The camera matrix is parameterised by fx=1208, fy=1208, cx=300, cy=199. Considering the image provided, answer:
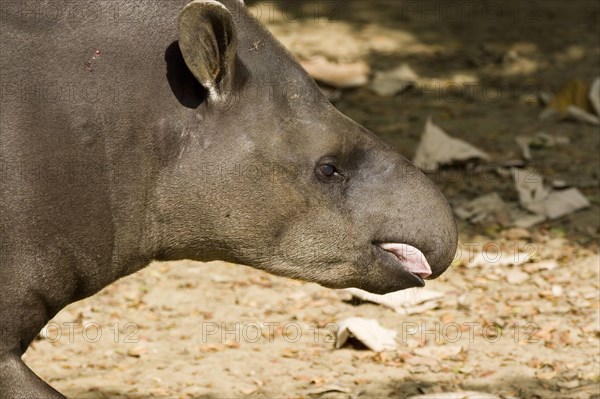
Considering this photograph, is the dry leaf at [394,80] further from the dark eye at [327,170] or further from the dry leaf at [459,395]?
the dark eye at [327,170]

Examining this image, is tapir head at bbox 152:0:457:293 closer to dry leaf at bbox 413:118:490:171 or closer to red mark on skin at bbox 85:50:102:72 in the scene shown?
red mark on skin at bbox 85:50:102:72

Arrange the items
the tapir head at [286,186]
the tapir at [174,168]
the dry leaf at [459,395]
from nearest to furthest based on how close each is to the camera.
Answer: the tapir at [174,168]
the tapir head at [286,186]
the dry leaf at [459,395]

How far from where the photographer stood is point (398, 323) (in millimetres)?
6836

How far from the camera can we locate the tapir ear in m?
4.32

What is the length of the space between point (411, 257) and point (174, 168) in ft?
3.38

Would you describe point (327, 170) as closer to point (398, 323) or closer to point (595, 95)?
point (398, 323)

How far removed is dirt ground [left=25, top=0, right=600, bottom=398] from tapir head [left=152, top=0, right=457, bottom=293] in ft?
4.42

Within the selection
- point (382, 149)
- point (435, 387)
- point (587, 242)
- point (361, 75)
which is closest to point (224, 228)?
point (382, 149)

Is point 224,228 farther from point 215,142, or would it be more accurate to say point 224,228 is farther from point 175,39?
point 175,39

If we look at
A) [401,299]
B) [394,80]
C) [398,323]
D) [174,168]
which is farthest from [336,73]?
[174,168]

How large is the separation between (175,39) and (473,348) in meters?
2.79

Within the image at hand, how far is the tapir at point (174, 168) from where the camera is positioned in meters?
4.31

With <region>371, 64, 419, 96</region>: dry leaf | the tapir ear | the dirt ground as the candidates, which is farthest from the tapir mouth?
<region>371, 64, 419, 96</region>: dry leaf

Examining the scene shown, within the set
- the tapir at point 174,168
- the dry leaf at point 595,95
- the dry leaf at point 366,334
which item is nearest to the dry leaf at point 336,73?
the dry leaf at point 595,95
